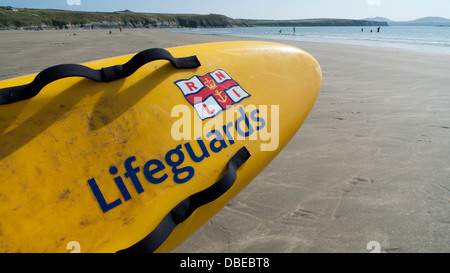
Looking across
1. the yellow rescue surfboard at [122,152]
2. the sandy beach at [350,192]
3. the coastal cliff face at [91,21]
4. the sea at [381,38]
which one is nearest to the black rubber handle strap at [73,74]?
the yellow rescue surfboard at [122,152]

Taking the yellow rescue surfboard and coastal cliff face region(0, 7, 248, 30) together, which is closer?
the yellow rescue surfboard

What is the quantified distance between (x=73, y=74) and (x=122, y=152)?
0.33 meters

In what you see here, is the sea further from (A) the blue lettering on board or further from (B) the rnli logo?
(A) the blue lettering on board

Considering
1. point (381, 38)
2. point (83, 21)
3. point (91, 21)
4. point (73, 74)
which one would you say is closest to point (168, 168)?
point (73, 74)

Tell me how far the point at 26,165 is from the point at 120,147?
0.31m

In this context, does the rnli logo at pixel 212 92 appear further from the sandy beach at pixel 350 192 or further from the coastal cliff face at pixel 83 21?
the coastal cliff face at pixel 83 21

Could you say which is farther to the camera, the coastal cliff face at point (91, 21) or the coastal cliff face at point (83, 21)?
the coastal cliff face at point (91, 21)

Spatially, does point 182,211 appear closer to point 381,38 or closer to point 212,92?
point 212,92

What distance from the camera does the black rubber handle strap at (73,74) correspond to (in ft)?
3.27

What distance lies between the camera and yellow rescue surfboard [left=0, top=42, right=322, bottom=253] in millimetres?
920

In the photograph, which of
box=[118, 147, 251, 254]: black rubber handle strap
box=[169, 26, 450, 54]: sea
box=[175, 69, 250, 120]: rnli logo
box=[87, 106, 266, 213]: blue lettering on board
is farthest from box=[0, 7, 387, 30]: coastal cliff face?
box=[118, 147, 251, 254]: black rubber handle strap

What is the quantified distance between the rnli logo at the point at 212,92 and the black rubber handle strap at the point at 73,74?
5.3 inches

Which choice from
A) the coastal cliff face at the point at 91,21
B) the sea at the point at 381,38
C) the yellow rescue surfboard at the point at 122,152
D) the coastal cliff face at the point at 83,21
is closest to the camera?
the yellow rescue surfboard at the point at 122,152

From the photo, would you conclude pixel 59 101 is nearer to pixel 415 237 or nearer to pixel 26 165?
pixel 26 165
